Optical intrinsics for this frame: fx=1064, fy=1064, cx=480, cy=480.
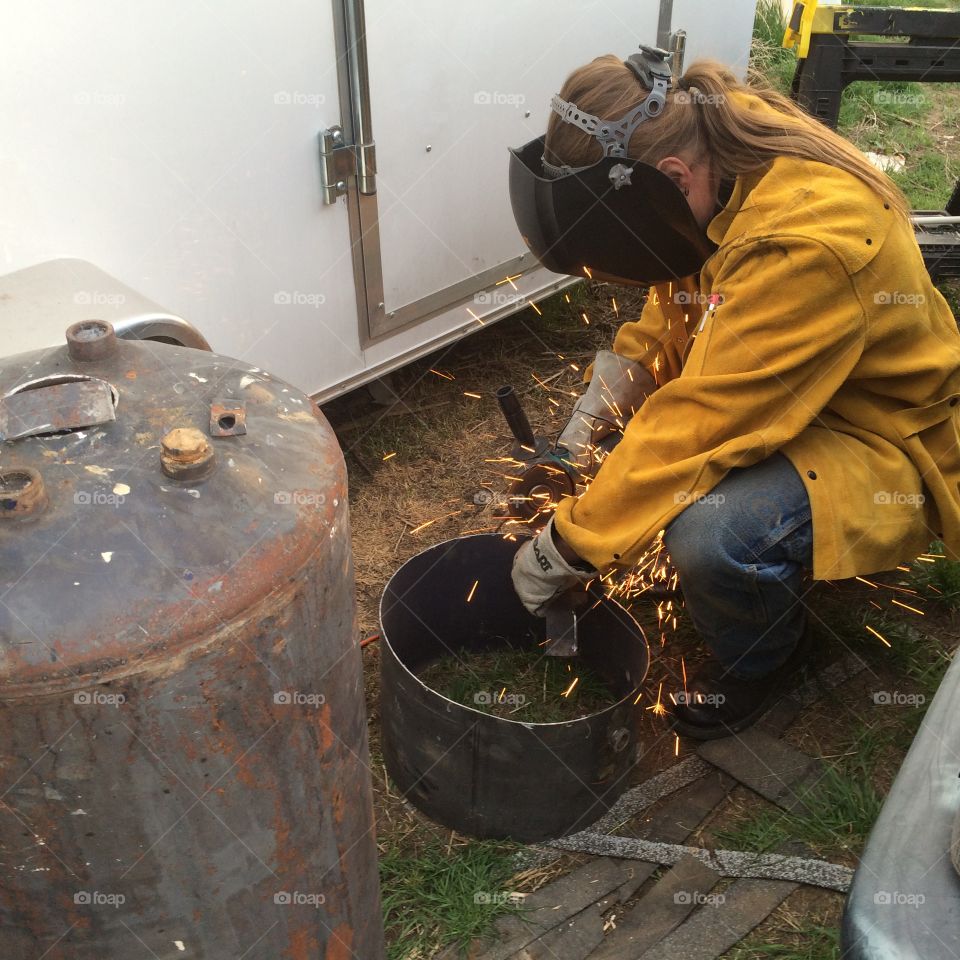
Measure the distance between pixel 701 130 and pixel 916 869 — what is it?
1.60 meters

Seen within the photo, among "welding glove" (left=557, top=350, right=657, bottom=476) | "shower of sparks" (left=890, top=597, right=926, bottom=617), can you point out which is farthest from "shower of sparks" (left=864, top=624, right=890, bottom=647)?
"welding glove" (left=557, top=350, right=657, bottom=476)

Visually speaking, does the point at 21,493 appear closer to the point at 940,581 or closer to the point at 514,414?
the point at 514,414

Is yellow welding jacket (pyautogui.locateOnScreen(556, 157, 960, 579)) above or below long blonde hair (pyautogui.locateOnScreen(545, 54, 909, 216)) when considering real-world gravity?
below

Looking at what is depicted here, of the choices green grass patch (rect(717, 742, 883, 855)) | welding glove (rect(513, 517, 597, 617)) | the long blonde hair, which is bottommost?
green grass patch (rect(717, 742, 883, 855))

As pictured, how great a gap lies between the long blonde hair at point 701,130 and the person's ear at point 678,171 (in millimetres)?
16

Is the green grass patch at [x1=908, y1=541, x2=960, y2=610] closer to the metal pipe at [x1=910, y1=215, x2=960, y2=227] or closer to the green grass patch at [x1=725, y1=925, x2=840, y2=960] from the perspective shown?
the green grass patch at [x1=725, y1=925, x2=840, y2=960]

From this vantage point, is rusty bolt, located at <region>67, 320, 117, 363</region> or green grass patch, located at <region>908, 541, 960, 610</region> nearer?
rusty bolt, located at <region>67, 320, 117, 363</region>

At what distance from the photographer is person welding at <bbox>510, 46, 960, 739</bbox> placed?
232 cm

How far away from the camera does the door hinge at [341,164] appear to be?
3.14 m

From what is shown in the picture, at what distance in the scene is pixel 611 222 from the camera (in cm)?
238

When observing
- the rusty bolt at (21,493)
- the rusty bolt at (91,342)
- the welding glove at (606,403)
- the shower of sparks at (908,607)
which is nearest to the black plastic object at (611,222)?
the welding glove at (606,403)

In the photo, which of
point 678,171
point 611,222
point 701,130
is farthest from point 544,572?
point 701,130

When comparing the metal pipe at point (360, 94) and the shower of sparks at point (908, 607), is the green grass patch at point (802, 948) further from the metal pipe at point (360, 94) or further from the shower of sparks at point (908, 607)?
the metal pipe at point (360, 94)

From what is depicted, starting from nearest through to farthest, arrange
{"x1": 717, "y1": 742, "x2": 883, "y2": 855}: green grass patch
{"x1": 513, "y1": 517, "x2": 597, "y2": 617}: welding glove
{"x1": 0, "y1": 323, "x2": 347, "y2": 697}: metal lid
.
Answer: {"x1": 0, "y1": 323, "x2": 347, "y2": 697}: metal lid, {"x1": 513, "y1": 517, "x2": 597, "y2": 617}: welding glove, {"x1": 717, "y1": 742, "x2": 883, "y2": 855}: green grass patch
